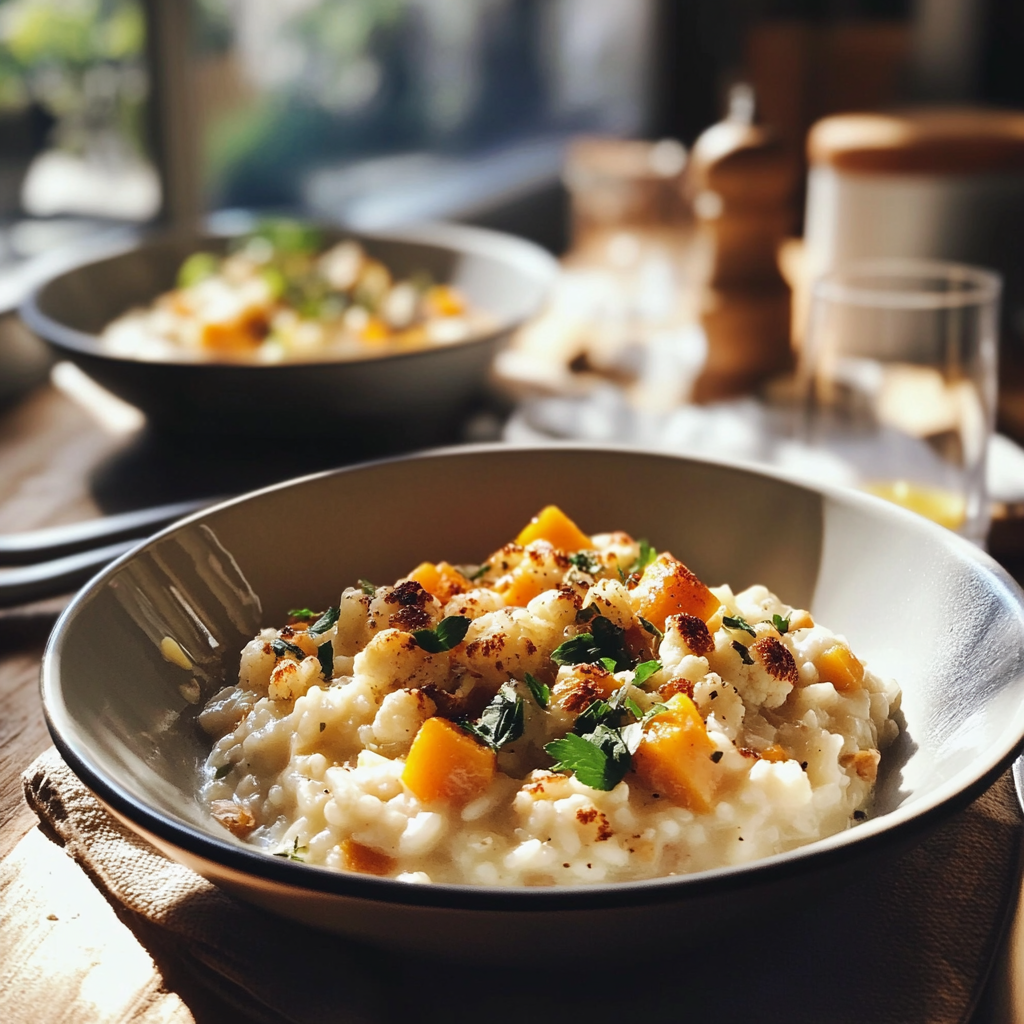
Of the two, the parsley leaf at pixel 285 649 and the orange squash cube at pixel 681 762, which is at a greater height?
the orange squash cube at pixel 681 762

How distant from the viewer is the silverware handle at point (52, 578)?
136 cm

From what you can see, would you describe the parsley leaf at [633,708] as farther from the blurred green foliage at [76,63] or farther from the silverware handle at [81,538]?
the blurred green foliage at [76,63]

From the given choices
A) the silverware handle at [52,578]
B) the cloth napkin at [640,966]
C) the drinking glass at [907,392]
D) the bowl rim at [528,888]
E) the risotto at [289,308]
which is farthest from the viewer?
the risotto at [289,308]

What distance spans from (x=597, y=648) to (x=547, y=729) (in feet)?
0.31

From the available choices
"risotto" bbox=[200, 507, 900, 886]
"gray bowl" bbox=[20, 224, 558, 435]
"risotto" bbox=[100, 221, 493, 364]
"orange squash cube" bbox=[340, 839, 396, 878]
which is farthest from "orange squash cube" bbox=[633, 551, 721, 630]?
"risotto" bbox=[100, 221, 493, 364]

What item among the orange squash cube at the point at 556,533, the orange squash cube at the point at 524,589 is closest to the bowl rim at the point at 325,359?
the orange squash cube at the point at 556,533

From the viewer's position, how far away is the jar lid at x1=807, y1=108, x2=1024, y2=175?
2.77m

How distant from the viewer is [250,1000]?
79cm

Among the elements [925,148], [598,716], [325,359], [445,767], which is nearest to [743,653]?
[598,716]

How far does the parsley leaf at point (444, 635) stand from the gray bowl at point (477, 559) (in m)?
0.21

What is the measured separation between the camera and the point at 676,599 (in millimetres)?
1032

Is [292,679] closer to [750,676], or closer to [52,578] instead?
[750,676]

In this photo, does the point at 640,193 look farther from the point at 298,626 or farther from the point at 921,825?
the point at 921,825

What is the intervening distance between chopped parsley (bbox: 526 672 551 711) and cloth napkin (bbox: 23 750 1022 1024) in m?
0.22
